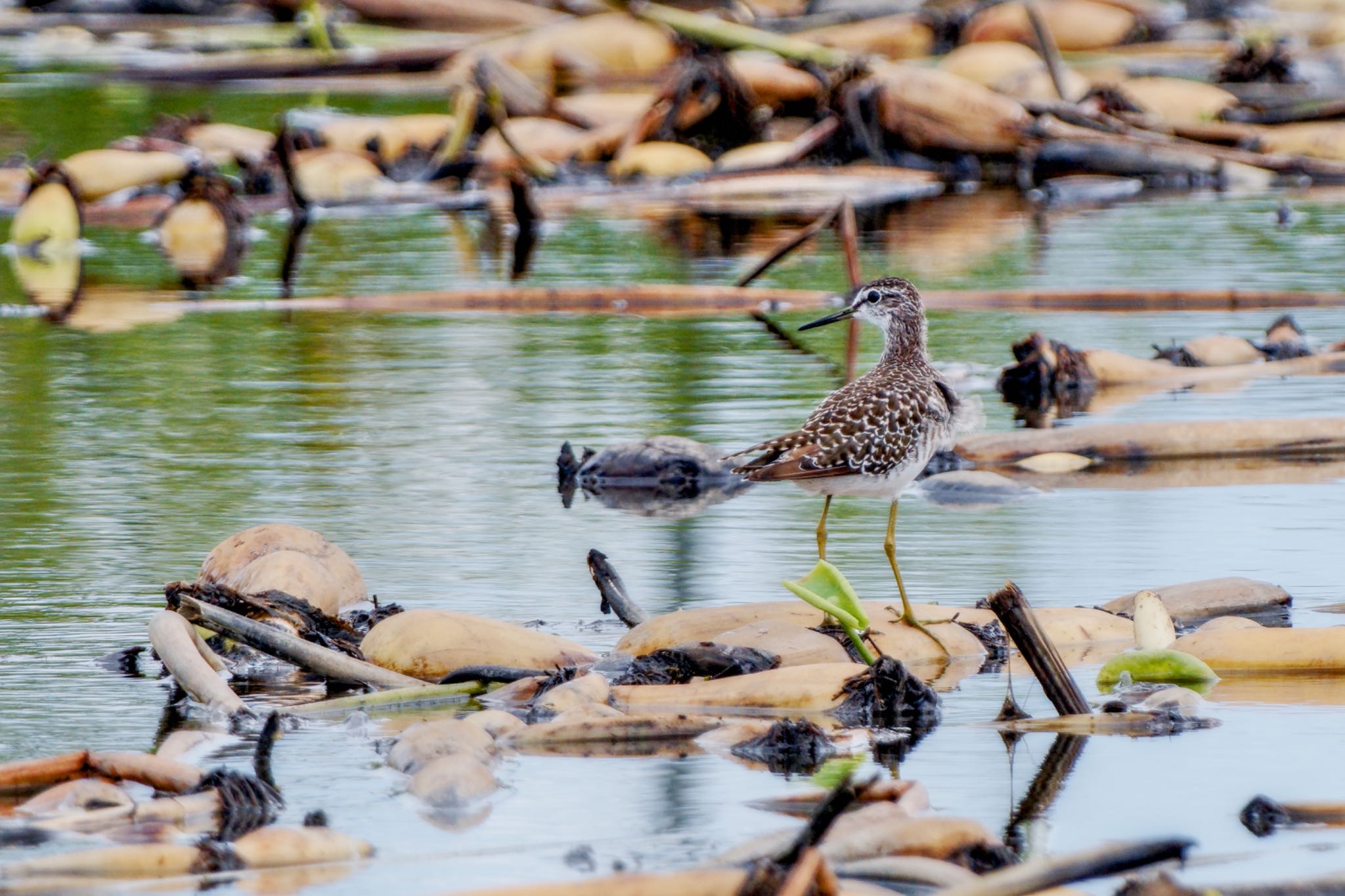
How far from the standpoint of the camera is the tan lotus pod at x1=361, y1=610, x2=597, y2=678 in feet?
19.0

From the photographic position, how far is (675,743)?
205 inches

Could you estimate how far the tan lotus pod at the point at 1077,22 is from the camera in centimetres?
2803

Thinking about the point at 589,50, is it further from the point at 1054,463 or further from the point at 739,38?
the point at 1054,463

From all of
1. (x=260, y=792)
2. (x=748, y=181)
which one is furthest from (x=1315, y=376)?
(x=748, y=181)

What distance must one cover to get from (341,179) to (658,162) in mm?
2538

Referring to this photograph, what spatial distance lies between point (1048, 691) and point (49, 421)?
5.61 metres

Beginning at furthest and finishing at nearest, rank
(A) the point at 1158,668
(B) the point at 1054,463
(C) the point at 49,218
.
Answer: (C) the point at 49,218 → (B) the point at 1054,463 → (A) the point at 1158,668

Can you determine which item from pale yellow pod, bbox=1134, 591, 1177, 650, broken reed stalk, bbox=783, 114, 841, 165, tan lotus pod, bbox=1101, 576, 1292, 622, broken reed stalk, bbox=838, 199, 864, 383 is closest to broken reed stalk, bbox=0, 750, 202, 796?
pale yellow pod, bbox=1134, 591, 1177, 650

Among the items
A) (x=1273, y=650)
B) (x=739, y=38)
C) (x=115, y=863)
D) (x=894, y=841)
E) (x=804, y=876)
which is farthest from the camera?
(x=739, y=38)

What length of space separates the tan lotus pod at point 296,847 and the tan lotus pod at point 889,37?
80.6 feet

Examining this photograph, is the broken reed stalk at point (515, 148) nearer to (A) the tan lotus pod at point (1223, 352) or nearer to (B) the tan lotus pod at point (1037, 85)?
(B) the tan lotus pod at point (1037, 85)

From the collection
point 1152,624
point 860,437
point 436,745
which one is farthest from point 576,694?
point 1152,624

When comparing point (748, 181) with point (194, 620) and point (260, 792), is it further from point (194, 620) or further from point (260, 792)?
point (260, 792)

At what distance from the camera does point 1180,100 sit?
70.3ft
